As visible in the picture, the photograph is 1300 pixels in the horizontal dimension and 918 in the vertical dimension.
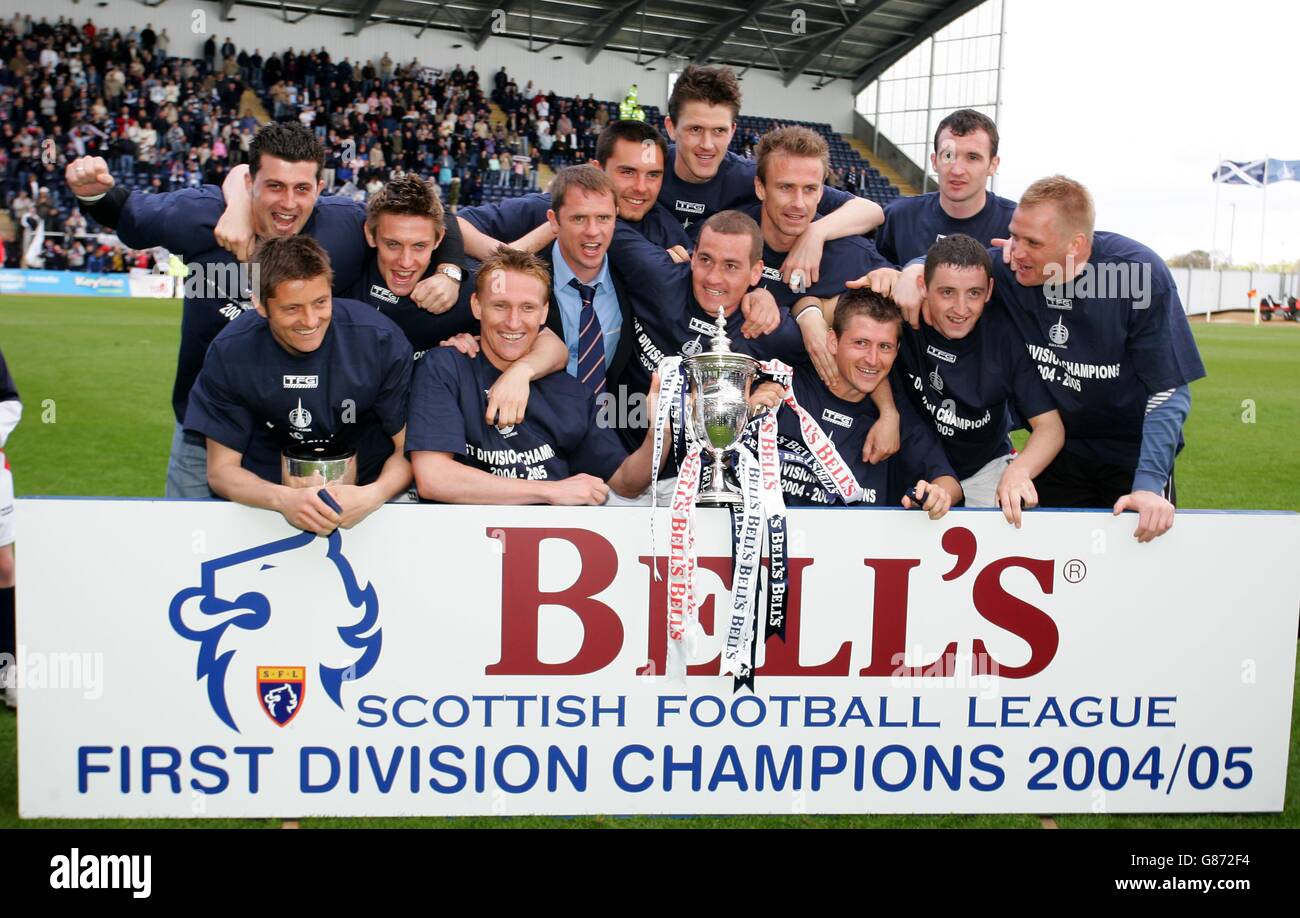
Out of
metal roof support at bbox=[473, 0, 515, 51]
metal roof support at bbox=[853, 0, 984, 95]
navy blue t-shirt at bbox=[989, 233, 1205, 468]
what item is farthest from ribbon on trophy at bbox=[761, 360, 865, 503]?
metal roof support at bbox=[853, 0, 984, 95]

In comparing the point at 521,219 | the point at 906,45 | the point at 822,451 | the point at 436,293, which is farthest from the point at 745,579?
the point at 906,45

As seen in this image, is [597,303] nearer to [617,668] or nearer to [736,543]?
[736,543]

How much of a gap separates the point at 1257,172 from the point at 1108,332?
51848 mm

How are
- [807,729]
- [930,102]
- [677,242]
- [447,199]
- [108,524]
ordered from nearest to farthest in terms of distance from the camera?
1. [108,524]
2. [807,729]
3. [677,242]
4. [447,199]
5. [930,102]

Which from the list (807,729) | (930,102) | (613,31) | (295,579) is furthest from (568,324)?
(930,102)

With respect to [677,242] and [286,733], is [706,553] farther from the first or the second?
[677,242]

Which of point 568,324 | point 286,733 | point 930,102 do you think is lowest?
point 286,733

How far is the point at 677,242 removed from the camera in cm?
470

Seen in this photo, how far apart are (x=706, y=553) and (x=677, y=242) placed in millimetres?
1837

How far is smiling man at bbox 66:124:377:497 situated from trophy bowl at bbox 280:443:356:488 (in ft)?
3.64

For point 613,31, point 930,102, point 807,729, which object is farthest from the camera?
point 930,102

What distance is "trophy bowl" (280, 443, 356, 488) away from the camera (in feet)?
10.9

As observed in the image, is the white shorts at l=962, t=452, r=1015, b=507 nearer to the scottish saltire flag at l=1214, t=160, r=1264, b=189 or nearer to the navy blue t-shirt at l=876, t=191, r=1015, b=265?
the navy blue t-shirt at l=876, t=191, r=1015, b=265

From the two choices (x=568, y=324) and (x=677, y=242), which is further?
(x=677, y=242)
